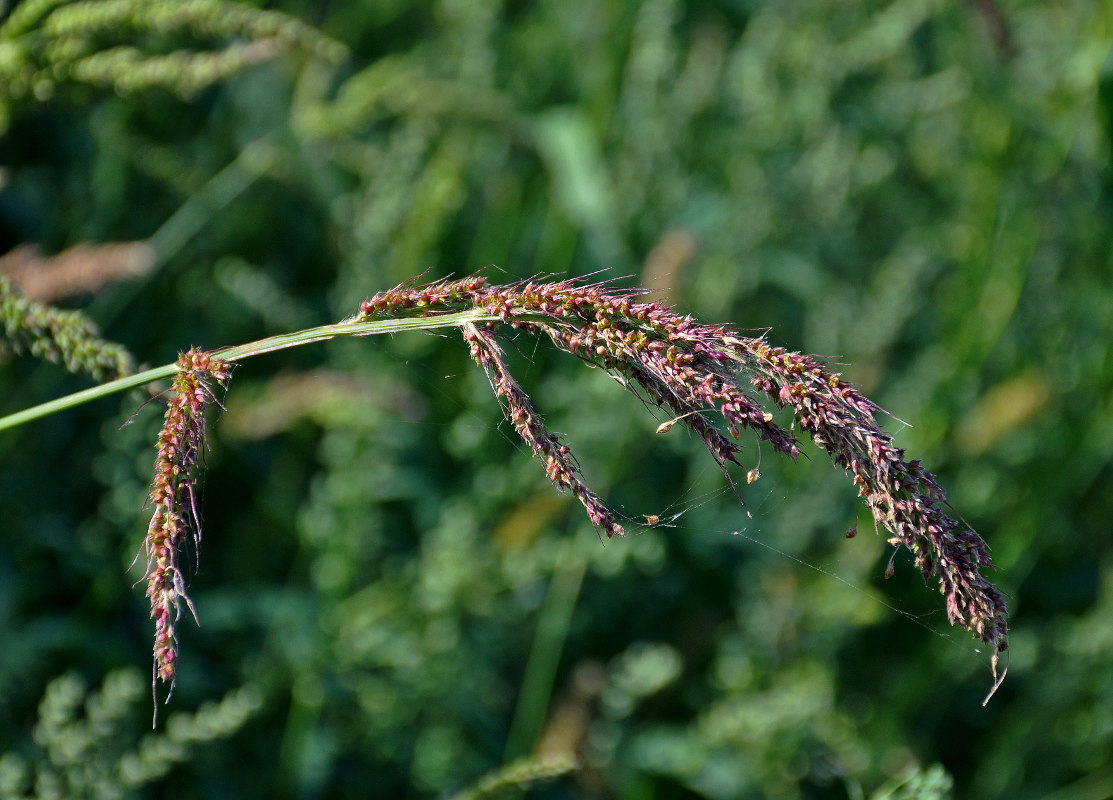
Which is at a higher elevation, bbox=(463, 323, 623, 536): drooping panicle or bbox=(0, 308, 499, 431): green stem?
bbox=(0, 308, 499, 431): green stem

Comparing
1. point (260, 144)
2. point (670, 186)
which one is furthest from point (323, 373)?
point (670, 186)

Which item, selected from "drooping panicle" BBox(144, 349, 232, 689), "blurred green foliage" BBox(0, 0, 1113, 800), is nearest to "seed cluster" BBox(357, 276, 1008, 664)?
"drooping panicle" BBox(144, 349, 232, 689)

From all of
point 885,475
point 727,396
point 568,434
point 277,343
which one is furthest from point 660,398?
point 568,434

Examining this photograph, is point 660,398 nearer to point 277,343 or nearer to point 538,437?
point 538,437

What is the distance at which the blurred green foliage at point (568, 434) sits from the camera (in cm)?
208

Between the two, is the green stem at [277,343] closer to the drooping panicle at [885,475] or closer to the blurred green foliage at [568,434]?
the drooping panicle at [885,475]

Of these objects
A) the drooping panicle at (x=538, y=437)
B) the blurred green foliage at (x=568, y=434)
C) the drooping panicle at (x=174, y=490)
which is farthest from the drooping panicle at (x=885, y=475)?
the blurred green foliage at (x=568, y=434)

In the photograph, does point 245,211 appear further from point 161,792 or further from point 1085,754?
point 1085,754

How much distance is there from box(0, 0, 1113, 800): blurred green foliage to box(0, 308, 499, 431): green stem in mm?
1023

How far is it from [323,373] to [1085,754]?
7.48 feet

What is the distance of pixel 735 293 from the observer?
2842 mm

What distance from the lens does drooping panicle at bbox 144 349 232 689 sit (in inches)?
28.8

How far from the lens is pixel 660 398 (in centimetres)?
84

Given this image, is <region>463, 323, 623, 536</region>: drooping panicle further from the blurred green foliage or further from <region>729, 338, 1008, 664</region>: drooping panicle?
the blurred green foliage
